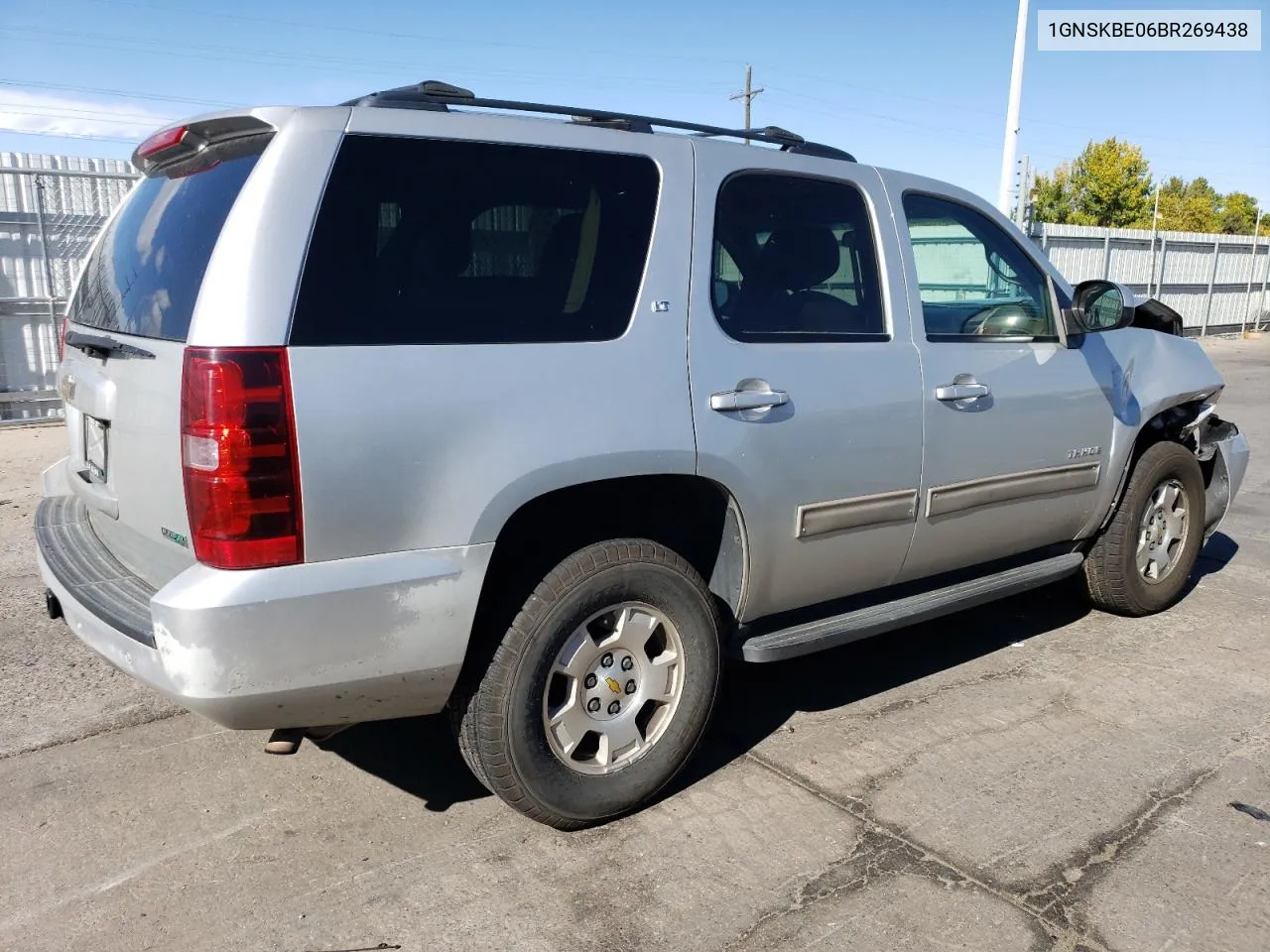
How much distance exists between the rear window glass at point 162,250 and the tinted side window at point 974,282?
7.78 feet

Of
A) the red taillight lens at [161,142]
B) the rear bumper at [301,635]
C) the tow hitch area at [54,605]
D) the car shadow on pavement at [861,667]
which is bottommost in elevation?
the car shadow on pavement at [861,667]

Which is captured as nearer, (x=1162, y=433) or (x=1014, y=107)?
(x=1162, y=433)

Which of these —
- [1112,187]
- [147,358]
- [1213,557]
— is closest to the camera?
[147,358]

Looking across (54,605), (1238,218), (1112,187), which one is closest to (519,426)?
(54,605)

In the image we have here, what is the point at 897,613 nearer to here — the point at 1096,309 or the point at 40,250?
the point at 1096,309

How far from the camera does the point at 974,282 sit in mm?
4523

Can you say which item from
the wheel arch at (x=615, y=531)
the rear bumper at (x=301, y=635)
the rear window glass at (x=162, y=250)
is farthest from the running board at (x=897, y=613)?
the rear window glass at (x=162, y=250)

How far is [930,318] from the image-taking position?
388 cm

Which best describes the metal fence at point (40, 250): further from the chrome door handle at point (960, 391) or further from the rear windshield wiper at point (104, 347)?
the chrome door handle at point (960, 391)

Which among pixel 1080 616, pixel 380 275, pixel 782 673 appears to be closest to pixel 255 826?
pixel 380 275

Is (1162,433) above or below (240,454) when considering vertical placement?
below

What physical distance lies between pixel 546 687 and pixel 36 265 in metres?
9.70

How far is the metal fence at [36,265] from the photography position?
1009 cm

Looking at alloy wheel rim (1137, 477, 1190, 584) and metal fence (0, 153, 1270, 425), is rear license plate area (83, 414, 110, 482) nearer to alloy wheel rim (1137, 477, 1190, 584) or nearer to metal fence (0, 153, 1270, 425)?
alloy wheel rim (1137, 477, 1190, 584)
